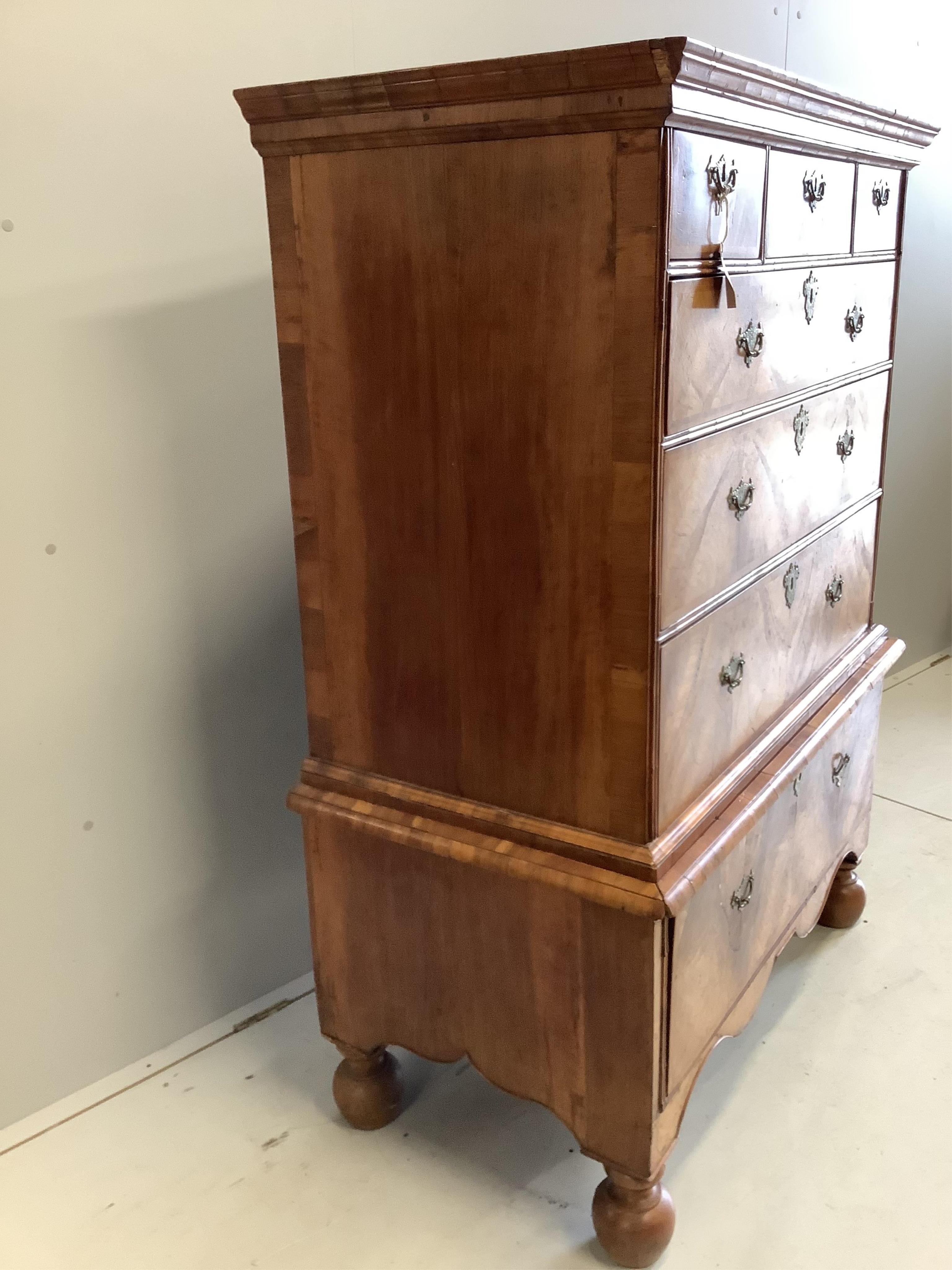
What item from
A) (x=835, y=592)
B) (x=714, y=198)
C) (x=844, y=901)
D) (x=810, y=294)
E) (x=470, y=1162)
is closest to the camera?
(x=714, y=198)

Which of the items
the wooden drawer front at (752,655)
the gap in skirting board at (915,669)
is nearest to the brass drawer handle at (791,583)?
the wooden drawer front at (752,655)

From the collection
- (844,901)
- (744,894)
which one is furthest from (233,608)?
(844,901)

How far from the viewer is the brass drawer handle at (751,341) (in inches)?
52.7

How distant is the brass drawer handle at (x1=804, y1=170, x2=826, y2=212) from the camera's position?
1.45 meters

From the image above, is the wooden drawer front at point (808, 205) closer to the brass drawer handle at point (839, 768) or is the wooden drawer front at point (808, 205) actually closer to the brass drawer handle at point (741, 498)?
the brass drawer handle at point (741, 498)

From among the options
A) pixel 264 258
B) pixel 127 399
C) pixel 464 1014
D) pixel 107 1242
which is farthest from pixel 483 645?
pixel 107 1242

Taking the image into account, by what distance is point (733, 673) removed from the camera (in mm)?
1472

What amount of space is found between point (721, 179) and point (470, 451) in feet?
1.31

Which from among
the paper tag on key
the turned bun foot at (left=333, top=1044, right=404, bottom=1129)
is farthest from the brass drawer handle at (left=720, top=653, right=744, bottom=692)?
the turned bun foot at (left=333, top=1044, right=404, bottom=1129)

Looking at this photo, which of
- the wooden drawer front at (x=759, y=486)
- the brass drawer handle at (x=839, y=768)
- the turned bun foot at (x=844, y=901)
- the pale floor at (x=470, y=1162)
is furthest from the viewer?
the turned bun foot at (x=844, y=901)

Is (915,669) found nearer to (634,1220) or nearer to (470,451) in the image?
(634,1220)

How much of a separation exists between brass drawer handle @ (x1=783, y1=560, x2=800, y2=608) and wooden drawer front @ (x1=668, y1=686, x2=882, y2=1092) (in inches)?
10.3

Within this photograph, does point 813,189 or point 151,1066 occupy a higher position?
point 813,189

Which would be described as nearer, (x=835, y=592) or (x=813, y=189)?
(x=813, y=189)
